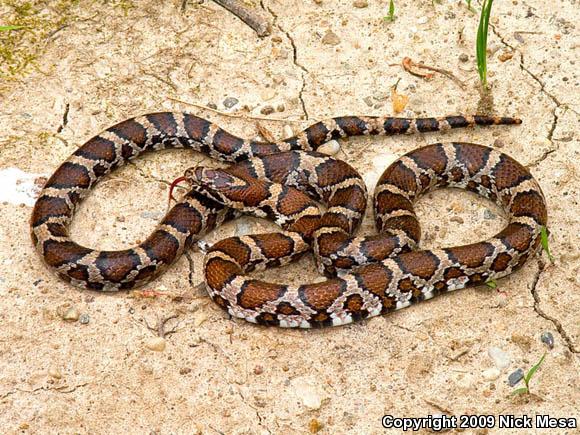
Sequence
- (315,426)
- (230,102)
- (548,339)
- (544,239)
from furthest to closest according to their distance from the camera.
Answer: (230,102) → (544,239) → (548,339) → (315,426)

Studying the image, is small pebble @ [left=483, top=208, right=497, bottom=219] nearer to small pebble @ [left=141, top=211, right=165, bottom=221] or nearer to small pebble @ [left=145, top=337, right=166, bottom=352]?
small pebble @ [left=141, top=211, right=165, bottom=221]

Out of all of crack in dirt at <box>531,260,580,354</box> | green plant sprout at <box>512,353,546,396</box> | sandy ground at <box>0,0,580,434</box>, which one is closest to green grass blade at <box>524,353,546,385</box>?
green plant sprout at <box>512,353,546,396</box>

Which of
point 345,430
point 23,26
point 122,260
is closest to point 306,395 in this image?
point 345,430

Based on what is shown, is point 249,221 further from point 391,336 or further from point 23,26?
point 23,26

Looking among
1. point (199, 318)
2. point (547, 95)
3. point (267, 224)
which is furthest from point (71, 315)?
point (547, 95)

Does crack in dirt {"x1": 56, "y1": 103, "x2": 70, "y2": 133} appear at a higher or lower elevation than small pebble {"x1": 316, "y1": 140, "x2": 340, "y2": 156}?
lower

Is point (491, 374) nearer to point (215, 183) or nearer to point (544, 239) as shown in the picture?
point (544, 239)

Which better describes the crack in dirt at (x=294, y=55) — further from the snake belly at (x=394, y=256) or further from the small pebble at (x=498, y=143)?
the small pebble at (x=498, y=143)
